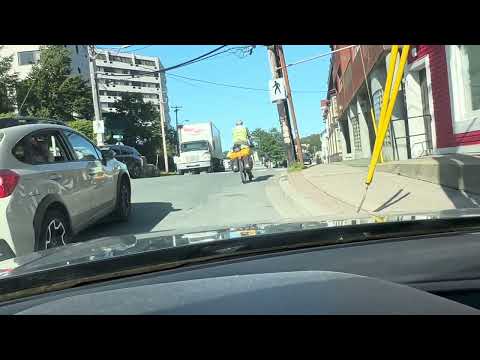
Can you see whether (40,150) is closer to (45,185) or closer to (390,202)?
(45,185)

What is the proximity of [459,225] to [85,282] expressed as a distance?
7.28 ft

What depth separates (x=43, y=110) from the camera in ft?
150

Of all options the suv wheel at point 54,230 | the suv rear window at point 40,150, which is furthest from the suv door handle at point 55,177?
the suv wheel at point 54,230

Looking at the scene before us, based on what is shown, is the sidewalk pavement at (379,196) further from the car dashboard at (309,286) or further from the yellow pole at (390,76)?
the car dashboard at (309,286)

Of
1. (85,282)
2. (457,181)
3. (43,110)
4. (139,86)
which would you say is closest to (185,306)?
(85,282)

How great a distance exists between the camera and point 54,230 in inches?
229

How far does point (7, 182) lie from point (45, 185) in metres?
0.58

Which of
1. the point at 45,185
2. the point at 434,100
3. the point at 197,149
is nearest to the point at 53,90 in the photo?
the point at 197,149

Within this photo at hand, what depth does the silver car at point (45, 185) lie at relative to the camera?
518 centimetres

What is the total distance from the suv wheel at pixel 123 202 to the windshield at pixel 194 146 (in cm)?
2750

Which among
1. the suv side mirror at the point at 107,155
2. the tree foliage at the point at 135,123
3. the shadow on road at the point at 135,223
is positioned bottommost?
the shadow on road at the point at 135,223
